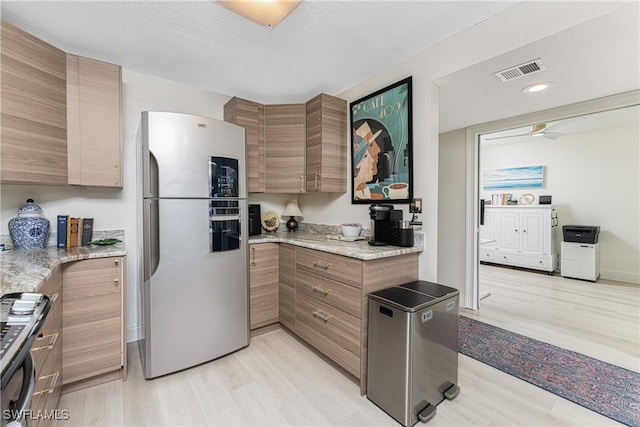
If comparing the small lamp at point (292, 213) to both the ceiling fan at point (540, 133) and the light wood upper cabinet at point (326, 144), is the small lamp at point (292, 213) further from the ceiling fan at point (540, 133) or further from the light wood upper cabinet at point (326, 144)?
the ceiling fan at point (540, 133)

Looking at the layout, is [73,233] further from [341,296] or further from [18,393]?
[341,296]

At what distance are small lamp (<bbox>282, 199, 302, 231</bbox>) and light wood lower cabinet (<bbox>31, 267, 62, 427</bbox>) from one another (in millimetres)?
2054

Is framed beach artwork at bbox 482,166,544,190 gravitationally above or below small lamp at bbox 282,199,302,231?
above

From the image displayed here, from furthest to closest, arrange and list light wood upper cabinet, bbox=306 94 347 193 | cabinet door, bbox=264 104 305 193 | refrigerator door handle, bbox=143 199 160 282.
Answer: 1. cabinet door, bbox=264 104 305 193
2. light wood upper cabinet, bbox=306 94 347 193
3. refrigerator door handle, bbox=143 199 160 282

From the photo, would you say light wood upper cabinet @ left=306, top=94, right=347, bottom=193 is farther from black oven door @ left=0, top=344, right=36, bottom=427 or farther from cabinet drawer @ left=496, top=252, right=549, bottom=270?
cabinet drawer @ left=496, top=252, right=549, bottom=270

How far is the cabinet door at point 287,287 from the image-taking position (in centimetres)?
246

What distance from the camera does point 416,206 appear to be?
219cm

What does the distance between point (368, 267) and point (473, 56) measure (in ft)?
5.35

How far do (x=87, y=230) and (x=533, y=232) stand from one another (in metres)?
6.40

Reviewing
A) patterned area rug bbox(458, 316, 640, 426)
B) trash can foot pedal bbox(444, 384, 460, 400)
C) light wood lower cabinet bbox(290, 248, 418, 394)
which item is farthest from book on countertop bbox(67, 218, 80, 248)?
patterned area rug bbox(458, 316, 640, 426)

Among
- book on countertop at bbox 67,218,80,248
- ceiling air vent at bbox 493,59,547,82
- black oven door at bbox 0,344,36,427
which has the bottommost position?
black oven door at bbox 0,344,36,427

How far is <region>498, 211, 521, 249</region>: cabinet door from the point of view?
206 inches

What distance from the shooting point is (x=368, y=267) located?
70.3 inches

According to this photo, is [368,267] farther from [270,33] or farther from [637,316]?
[637,316]
